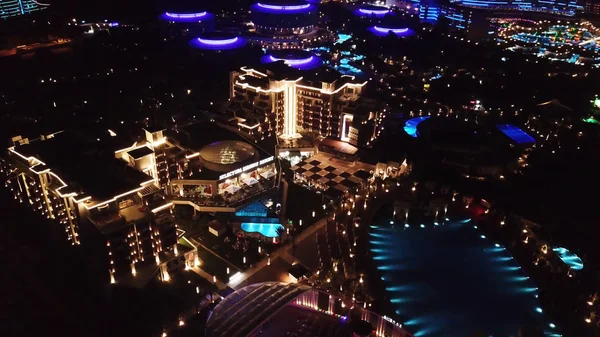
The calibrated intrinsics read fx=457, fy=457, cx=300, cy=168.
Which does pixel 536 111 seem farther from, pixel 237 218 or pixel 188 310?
pixel 188 310

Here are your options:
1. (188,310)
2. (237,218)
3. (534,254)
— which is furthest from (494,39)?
(188,310)

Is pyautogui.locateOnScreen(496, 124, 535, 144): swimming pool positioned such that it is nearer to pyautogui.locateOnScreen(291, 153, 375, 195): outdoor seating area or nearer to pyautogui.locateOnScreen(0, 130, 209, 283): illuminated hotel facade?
pyautogui.locateOnScreen(291, 153, 375, 195): outdoor seating area

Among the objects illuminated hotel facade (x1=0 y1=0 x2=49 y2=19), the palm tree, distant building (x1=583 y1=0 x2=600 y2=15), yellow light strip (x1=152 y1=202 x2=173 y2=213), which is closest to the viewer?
yellow light strip (x1=152 y1=202 x2=173 y2=213)

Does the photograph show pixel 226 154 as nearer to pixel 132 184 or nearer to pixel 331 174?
pixel 331 174

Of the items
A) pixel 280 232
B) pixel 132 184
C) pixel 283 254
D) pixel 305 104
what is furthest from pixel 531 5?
pixel 132 184

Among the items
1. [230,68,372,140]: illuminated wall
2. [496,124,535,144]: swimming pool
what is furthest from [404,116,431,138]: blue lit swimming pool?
[496,124,535,144]: swimming pool

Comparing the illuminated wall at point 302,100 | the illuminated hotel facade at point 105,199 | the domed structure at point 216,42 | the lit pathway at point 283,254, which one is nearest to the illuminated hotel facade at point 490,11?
the domed structure at point 216,42
